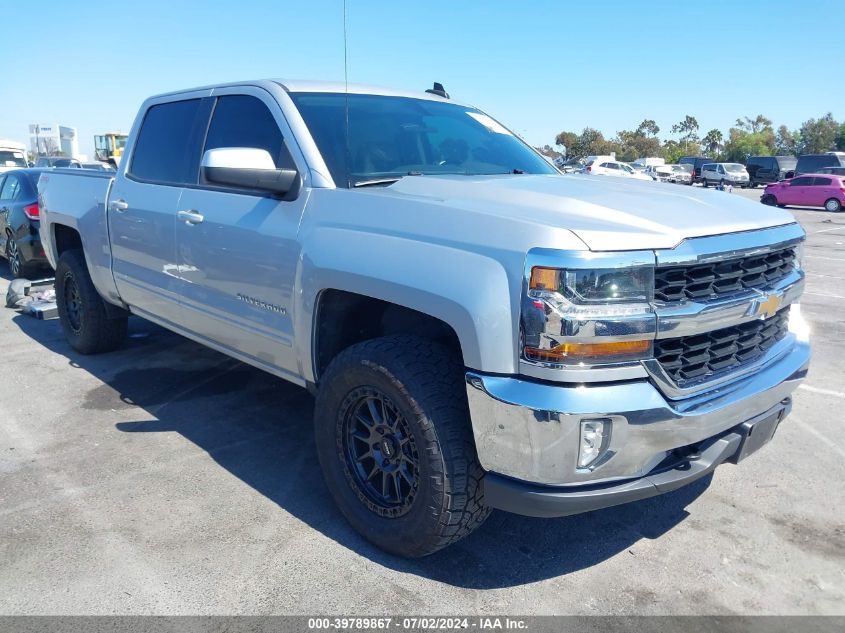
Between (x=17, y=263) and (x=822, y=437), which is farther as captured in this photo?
(x=17, y=263)

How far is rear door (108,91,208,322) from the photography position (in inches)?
163

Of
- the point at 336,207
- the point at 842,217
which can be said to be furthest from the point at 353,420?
the point at 842,217

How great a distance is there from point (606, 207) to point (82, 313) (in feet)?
15.2

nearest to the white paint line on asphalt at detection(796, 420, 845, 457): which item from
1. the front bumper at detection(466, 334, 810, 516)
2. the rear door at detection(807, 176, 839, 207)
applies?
the front bumper at detection(466, 334, 810, 516)

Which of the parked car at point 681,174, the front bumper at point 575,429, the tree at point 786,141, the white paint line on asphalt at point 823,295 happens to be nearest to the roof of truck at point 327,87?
the front bumper at point 575,429

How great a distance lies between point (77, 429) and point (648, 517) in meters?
3.43

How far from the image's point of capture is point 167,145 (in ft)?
14.6

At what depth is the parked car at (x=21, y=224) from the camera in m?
8.71

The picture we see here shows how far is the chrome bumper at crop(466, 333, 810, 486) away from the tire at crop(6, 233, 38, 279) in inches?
333

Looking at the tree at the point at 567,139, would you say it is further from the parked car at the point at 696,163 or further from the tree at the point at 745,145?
the parked car at the point at 696,163

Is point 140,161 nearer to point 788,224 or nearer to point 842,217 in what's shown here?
point 788,224

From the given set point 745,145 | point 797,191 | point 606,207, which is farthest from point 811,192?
point 745,145

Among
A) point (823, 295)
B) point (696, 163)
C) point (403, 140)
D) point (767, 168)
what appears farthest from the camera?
point (696, 163)

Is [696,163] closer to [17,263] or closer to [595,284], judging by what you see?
[17,263]
